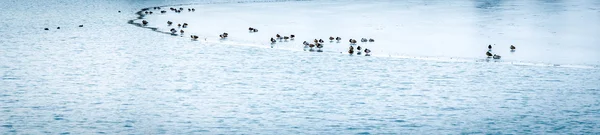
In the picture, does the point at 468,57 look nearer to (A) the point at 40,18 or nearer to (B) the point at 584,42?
(B) the point at 584,42

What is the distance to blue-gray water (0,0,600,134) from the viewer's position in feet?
37.6

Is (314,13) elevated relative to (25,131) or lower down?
elevated

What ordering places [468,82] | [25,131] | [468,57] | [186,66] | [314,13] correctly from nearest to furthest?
[25,131], [468,82], [186,66], [468,57], [314,13]

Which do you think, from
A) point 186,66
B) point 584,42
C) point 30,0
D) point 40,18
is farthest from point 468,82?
point 30,0

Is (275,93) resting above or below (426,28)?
below

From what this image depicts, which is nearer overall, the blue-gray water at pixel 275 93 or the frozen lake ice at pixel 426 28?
the blue-gray water at pixel 275 93

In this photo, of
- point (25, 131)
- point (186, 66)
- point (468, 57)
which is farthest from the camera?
point (468, 57)

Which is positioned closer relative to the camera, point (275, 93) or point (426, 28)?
point (275, 93)

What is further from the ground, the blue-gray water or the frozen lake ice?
the frozen lake ice

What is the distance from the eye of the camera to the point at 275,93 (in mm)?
14234

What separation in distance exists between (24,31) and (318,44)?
1144 centimetres

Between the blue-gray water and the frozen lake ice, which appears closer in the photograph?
the blue-gray water

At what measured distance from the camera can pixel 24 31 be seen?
2705 cm

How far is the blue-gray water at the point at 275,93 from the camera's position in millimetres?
11469
